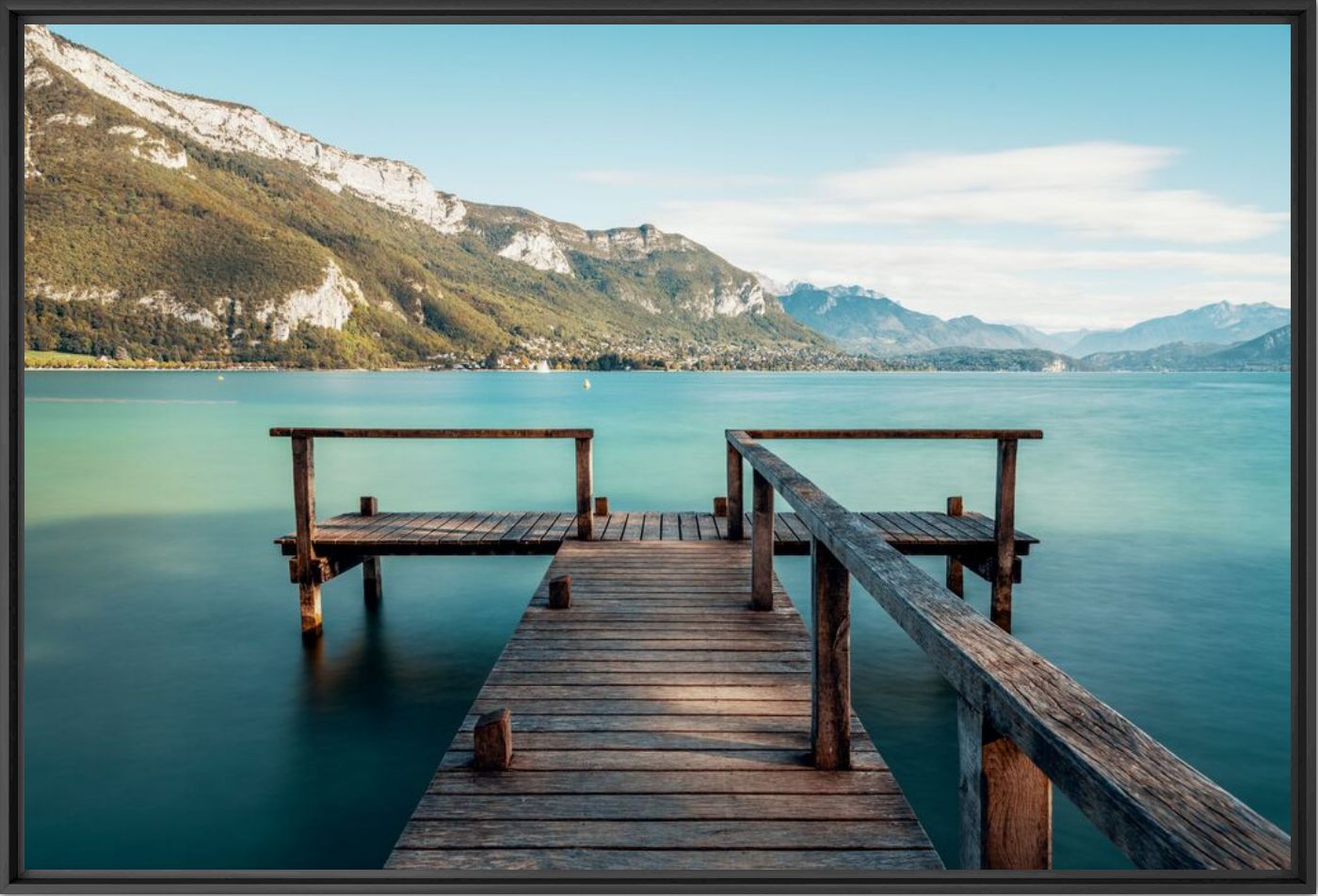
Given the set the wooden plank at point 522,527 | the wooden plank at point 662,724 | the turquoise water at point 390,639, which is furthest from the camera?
the wooden plank at point 522,527

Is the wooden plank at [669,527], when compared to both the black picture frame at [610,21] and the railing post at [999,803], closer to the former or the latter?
the black picture frame at [610,21]

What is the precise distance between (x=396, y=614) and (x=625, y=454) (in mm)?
21802

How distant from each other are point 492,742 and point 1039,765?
2.56m

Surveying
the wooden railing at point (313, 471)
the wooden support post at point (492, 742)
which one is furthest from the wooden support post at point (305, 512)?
the wooden support post at point (492, 742)

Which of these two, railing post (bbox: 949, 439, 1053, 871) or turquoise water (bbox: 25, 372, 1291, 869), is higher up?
railing post (bbox: 949, 439, 1053, 871)

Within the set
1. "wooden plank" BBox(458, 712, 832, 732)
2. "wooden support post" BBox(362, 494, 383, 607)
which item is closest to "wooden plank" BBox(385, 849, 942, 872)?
"wooden plank" BBox(458, 712, 832, 732)

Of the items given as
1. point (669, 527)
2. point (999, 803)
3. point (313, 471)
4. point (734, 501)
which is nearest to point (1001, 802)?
point (999, 803)

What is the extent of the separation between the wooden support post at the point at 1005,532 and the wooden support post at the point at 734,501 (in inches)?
102

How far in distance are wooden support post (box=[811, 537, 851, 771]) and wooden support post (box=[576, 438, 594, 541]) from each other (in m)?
5.04

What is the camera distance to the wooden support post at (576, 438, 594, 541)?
8172 mm

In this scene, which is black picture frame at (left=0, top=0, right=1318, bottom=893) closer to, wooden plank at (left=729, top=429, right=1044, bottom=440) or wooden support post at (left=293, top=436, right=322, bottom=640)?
wooden plank at (left=729, top=429, right=1044, bottom=440)

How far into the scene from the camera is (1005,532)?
27.1ft

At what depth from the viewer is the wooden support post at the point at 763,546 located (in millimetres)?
5410

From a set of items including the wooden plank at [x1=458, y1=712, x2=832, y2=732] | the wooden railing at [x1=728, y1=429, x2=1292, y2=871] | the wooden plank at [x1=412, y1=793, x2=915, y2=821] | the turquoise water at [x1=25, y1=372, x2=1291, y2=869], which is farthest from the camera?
the turquoise water at [x1=25, y1=372, x2=1291, y2=869]
